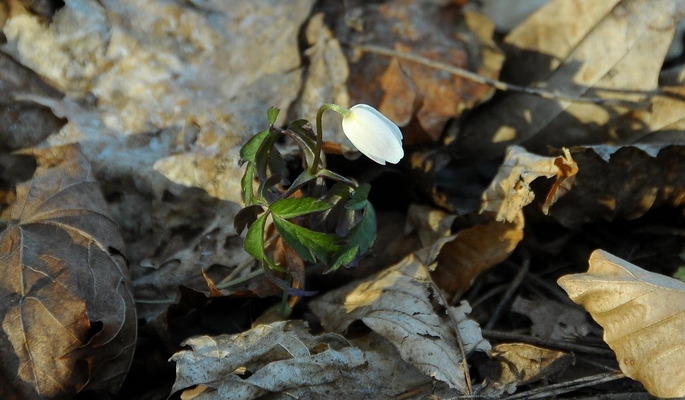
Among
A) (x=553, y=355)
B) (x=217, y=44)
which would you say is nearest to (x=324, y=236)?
(x=553, y=355)

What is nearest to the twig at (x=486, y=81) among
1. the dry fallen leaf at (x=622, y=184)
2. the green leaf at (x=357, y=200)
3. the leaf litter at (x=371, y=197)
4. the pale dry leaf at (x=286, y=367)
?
the leaf litter at (x=371, y=197)

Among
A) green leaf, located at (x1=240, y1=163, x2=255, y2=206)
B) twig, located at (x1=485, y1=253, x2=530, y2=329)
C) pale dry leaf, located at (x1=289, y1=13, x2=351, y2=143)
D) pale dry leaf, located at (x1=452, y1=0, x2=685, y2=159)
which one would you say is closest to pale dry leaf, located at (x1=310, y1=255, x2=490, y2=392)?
twig, located at (x1=485, y1=253, x2=530, y2=329)

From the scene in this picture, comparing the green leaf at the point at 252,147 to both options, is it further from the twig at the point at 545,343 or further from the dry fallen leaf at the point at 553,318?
the dry fallen leaf at the point at 553,318

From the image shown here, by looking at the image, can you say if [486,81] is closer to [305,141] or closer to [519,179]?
[519,179]

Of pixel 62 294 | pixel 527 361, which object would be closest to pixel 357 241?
pixel 527 361

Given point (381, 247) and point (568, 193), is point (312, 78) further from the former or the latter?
point (568, 193)
